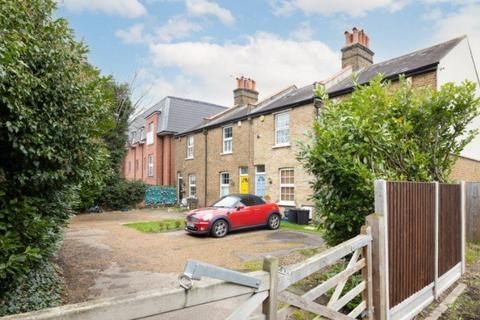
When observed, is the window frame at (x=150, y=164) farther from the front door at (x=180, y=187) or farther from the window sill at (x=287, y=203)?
the window sill at (x=287, y=203)

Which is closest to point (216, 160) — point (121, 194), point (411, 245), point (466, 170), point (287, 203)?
point (287, 203)

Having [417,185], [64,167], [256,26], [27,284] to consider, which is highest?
[256,26]

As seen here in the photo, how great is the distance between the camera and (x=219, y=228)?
10.5 m

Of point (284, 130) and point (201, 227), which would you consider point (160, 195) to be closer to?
point (284, 130)

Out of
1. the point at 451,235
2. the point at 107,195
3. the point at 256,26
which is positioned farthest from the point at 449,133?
the point at 107,195

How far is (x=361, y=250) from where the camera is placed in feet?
12.2

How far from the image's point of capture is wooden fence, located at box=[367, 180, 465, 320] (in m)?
3.75

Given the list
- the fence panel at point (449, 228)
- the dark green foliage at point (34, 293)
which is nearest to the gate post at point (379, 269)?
the fence panel at point (449, 228)

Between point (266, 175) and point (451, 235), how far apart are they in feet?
35.3

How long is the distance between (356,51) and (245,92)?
8.27 metres

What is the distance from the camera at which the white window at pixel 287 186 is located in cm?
1500

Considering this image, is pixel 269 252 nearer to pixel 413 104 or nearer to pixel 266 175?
pixel 413 104

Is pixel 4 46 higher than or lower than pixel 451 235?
higher

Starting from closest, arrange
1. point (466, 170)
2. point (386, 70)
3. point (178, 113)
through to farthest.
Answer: point (466, 170) < point (386, 70) < point (178, 113)
